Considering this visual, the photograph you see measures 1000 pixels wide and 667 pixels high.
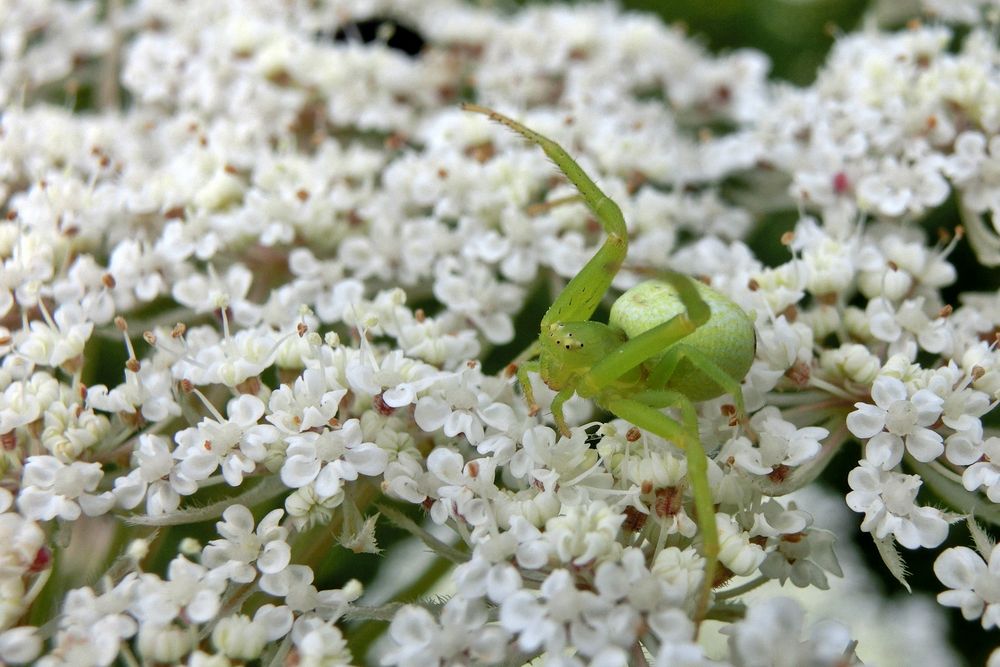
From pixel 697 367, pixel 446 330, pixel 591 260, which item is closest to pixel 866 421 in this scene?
pixel 697 367

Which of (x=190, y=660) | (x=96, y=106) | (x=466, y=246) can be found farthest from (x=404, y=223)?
(x=96, y=106)

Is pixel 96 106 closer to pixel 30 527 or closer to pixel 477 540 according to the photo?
pixel 30 527

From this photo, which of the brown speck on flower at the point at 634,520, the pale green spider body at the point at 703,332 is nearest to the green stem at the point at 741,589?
the brown speck on flower at the point at 634,520

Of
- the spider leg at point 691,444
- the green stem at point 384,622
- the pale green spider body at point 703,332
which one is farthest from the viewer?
the green stem at point 384,622

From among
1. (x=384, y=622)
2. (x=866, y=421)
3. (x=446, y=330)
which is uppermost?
(x=866, y=421)

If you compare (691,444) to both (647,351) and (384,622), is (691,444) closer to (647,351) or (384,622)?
(647,351)

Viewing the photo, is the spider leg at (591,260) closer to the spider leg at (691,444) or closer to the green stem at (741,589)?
the spider leg at (691,444)
